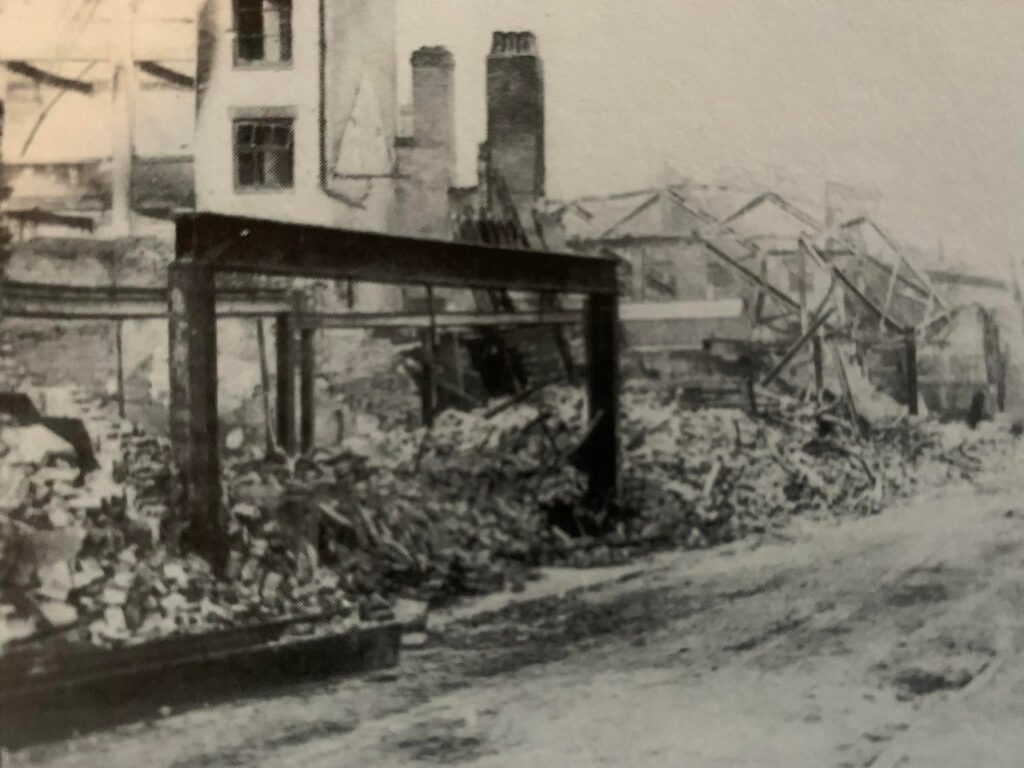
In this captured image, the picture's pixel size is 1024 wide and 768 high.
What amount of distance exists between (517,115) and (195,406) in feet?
2.87

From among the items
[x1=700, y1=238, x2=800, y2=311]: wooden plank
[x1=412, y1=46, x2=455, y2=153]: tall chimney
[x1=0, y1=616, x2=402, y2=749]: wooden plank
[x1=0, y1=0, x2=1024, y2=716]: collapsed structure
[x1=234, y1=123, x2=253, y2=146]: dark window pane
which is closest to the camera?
[x1=0, y1=616, x2=402, y2=749]: wooden plank

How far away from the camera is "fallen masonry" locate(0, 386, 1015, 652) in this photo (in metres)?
2.25

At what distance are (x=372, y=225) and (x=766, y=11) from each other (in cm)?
97

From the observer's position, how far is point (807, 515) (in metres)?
2.71

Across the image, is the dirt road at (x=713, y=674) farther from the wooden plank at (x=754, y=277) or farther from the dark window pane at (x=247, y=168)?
the dark window pane at (x=247, y=168)

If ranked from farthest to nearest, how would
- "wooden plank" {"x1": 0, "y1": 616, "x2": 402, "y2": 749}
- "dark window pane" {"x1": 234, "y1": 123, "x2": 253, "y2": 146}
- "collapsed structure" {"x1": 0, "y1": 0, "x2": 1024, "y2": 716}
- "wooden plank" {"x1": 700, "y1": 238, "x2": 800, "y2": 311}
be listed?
"wooden plank" {"x1": 700, "y1": 238, "x2": 800, "y2": 311} → "dark window pane" {"x1": 234, "y1": 123, "x2": 253, "y2": 146} → "collapsed structure" {"x1": 0, "y1": 0, "x2": 1024, "y2": 716} → "wooden plank" {"x1": 0, "y1": 616, "x2": 402, "y2": 749}

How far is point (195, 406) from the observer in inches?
90.7

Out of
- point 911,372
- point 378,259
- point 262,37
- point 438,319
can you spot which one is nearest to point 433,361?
point 438,319

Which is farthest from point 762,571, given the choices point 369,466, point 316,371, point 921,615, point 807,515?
point 316,371

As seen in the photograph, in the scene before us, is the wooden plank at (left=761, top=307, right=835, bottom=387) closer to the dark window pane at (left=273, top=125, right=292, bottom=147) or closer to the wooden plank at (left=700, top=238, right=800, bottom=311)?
the wooden plank at (left=700, top=238, right=800, bottom=311)

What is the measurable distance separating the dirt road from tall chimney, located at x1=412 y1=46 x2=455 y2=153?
97 centimetres

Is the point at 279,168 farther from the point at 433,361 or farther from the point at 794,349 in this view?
the point at 794,349

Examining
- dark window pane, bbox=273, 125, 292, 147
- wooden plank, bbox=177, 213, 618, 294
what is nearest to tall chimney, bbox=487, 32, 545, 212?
wooden plank, bbox=177, 213, 618, 294

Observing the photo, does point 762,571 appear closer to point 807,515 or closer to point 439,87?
point 807,515
